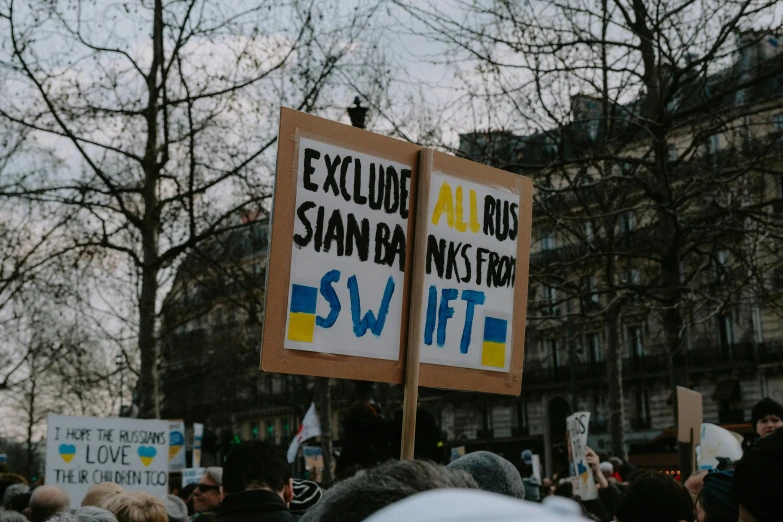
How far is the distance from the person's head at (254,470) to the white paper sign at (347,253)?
27.0 inches

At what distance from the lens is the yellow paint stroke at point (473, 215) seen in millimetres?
3934

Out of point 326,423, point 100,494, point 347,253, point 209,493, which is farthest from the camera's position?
point 326,423

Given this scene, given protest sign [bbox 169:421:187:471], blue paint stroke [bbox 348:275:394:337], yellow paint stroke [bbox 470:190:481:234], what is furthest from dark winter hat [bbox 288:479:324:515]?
protest sign [bbox 169:421:187:471]

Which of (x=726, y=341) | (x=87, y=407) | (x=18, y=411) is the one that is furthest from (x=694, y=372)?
(x=18, y=411)

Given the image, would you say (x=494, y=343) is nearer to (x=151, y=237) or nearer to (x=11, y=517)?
(x=11, y=517)

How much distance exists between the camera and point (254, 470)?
3.89 m

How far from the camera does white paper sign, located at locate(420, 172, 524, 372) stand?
3.79 metres

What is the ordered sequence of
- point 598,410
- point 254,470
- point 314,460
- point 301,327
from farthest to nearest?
point 598,410 < point 314,460 < point 254,470 < point 301,327

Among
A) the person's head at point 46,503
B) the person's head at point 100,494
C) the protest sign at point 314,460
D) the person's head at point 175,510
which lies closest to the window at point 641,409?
the protest sign at point 314,460

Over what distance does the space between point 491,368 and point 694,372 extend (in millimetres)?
40348

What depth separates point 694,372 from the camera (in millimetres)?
42188

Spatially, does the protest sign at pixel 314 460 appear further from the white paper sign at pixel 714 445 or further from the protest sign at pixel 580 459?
the white paper sign at pixel 714 445

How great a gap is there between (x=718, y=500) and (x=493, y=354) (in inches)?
42.7

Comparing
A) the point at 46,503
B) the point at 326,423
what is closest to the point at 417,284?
the point at 46,503
